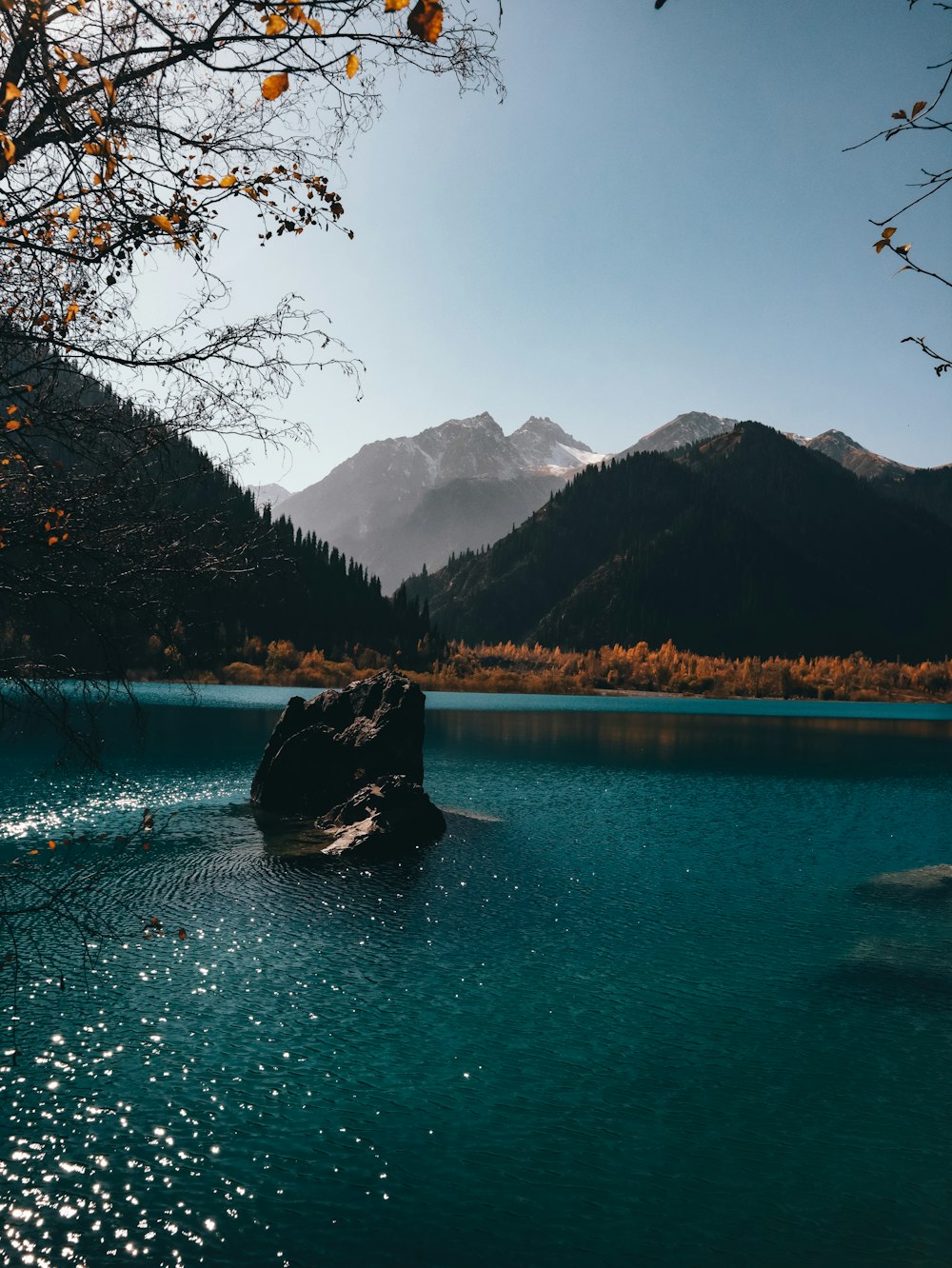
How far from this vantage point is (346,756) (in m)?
43.4

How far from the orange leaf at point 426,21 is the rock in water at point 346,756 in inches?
1428

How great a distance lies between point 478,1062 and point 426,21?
57.5 feet

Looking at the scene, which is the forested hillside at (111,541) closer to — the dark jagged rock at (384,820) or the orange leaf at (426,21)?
the orange leaf at (426,21)

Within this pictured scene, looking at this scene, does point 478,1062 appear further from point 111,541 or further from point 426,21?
point 426,21

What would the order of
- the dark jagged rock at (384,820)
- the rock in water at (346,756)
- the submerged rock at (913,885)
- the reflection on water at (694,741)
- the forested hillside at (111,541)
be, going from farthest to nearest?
1. the reflection on water at (694,741)
2. the rock in water at (346,756)
3. the dark jagged rock at (384,820)
4. the submerged rock at (913,885)
5. the forested hillside at (111,541)

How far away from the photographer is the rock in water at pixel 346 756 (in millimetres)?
41159

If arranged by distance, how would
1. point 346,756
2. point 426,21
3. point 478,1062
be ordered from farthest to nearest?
1. point 346,756
2. point 478,1062
3. point 426,21

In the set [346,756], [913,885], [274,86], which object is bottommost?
[913,885]

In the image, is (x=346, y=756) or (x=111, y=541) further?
(x=346, y=756)

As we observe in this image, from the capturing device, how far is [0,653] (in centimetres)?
862

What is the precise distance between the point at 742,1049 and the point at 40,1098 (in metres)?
14.5

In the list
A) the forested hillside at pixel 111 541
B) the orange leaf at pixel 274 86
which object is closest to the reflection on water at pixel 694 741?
the forested hillside at pixel 111 541

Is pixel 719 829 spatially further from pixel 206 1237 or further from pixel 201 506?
pixel 201 506

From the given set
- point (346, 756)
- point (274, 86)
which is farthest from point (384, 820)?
point (274, 86)
